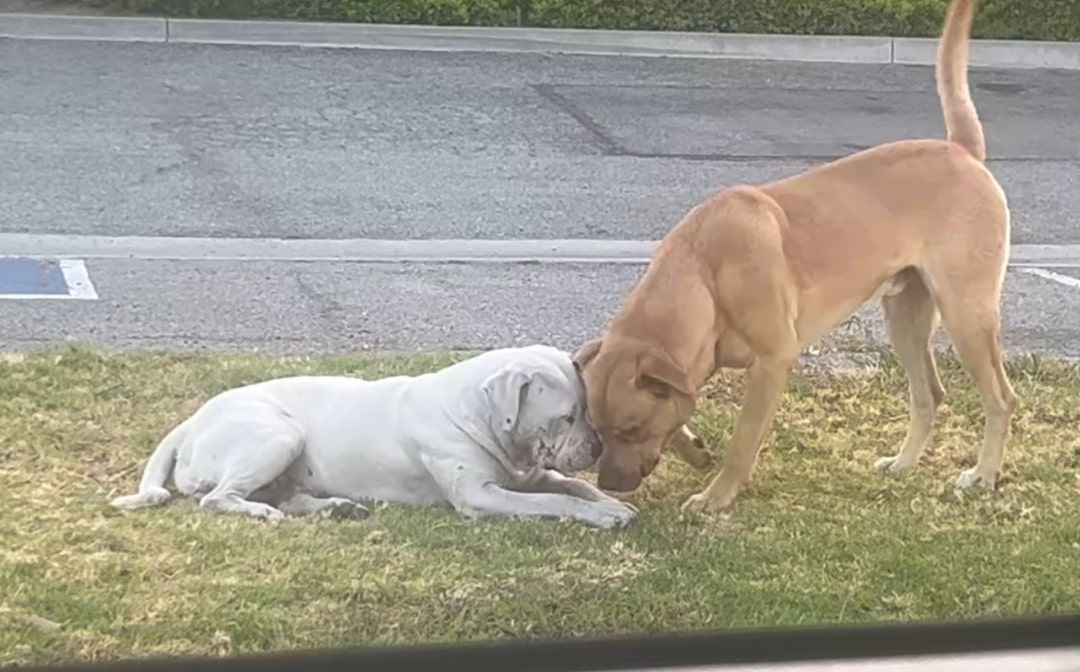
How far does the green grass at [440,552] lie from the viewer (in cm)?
242

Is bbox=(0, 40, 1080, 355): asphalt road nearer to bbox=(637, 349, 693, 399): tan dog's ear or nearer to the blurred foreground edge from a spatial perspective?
bbox=(637, 349, 693, 399): tan dog's ear

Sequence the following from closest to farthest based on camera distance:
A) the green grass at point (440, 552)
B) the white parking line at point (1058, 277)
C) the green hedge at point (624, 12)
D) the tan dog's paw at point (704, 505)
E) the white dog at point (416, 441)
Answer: the green grass at point (440, 552), the green hedge at point (624, 12), the white dog at point (416, 441), the tan dog's paw at point (704, 505), the white parking line at point (1058, 277)

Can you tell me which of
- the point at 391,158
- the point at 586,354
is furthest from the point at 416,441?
the point at 391,158

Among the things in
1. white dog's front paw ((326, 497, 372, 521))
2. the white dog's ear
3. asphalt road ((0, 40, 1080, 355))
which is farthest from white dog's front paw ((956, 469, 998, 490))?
white dog's front paw ((326, 497, 372, 521))

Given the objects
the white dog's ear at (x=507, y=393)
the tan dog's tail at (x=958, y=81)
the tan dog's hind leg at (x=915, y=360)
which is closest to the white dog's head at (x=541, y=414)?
the white dog's ear at (x=507, y=393)

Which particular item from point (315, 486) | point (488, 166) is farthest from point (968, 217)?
point (315, 486)

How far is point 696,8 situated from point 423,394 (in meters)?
0.70

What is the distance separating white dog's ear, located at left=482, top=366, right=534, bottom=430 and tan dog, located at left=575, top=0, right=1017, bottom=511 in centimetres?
10

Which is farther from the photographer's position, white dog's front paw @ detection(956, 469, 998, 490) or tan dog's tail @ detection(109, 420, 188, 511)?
white dog's front paw @ detection(956, 469, 998, 490)

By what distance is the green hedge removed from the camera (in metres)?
2.53

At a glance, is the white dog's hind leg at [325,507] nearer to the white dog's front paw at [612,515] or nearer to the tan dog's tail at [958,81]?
the white dog's front paw at [612,515]

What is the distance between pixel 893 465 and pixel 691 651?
0.61m

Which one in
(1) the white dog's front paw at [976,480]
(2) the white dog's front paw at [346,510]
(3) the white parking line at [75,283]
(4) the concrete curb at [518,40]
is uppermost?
(4) the concrete curb at [518,40]

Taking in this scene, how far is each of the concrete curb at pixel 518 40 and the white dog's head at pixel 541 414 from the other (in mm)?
476
